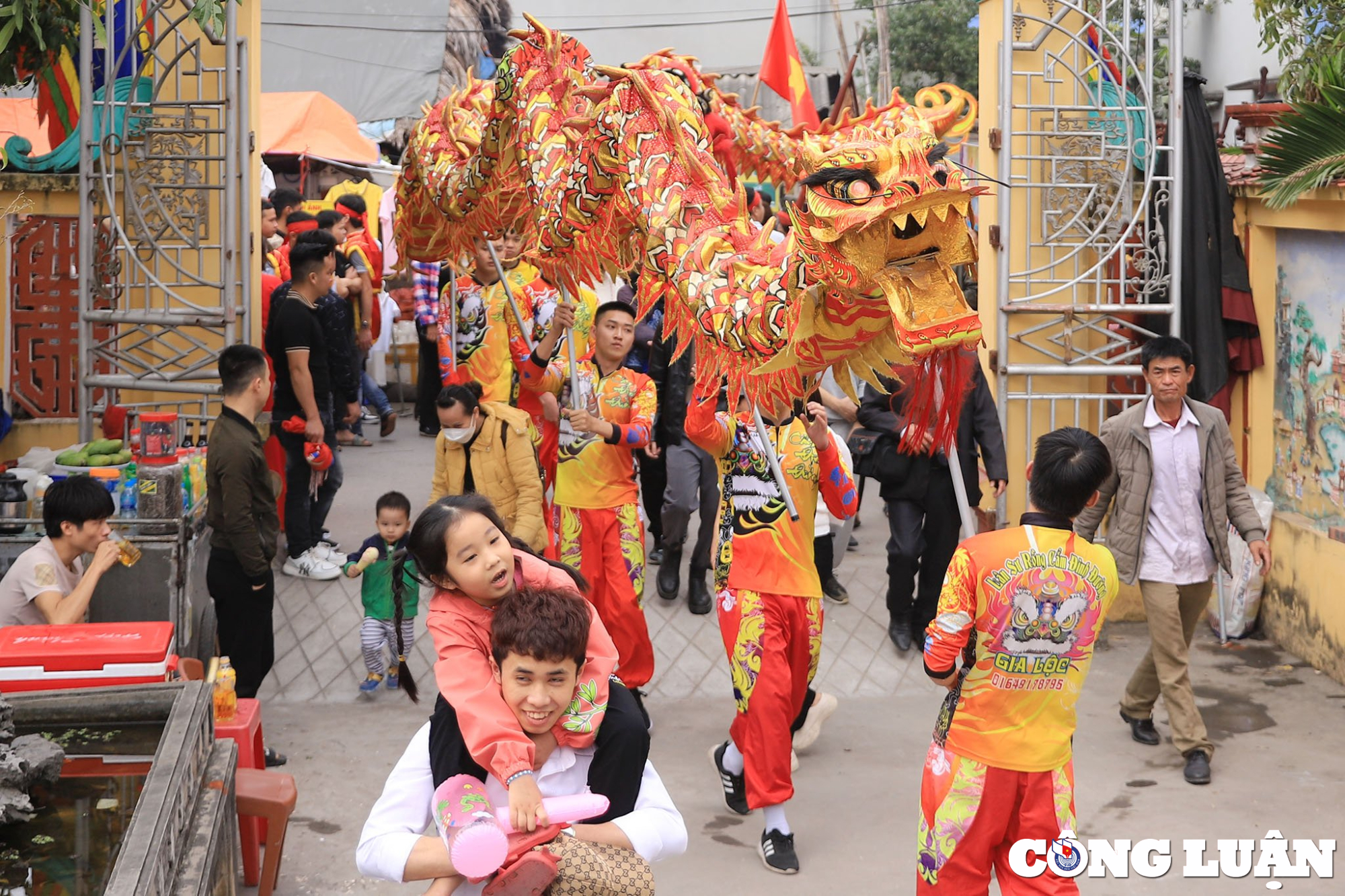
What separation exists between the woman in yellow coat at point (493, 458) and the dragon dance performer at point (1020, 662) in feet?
9.04

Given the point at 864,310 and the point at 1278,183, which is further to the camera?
the point at 1278,183

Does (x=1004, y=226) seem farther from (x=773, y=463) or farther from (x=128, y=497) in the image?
(x=128, y=497)

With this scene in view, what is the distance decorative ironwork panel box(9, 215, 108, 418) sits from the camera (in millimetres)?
6910

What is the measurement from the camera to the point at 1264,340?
688cm

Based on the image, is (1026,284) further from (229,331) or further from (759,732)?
(229,331)

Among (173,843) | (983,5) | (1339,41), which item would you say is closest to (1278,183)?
(1339,41)

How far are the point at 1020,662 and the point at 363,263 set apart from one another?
664 cm

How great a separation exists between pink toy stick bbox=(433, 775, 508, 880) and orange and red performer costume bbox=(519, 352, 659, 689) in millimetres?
3166

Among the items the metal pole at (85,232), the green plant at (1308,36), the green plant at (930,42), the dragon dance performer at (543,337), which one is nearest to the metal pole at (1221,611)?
the green plant at (1308,36)

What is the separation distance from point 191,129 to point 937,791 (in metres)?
4.87

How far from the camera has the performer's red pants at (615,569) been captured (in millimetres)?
5629

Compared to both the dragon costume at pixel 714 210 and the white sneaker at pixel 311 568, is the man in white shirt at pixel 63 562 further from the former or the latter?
the white sneaker at pixel 311 568

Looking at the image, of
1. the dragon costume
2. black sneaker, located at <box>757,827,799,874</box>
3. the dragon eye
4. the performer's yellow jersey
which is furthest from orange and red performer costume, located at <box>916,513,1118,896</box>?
black sneaker, located at <box>757,827,799,874</box>

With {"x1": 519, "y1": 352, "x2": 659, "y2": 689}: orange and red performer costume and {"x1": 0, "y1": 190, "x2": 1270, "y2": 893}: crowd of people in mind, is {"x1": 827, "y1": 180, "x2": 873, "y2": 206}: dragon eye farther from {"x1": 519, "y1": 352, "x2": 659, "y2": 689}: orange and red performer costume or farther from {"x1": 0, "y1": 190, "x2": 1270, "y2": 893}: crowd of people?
{"x1": 519, "y1": 352, "x2": 659, "y2": 689}: orange and red performer costume
